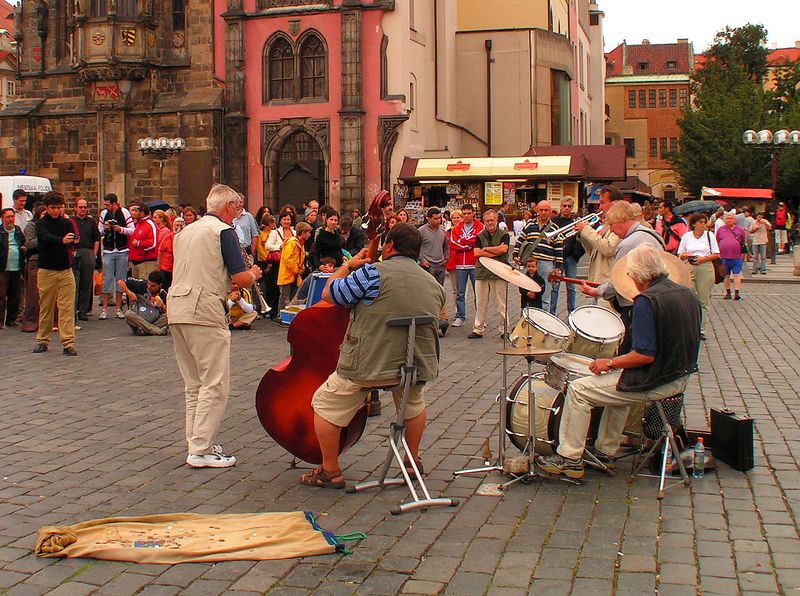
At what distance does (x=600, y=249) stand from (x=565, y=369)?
422cm

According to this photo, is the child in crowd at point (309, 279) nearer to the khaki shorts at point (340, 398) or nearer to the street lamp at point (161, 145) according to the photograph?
the khaki shorts at point (340, 398)

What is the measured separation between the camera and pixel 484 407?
949cm

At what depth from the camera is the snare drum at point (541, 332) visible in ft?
23.9

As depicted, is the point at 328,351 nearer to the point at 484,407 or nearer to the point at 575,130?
the point at 484,407

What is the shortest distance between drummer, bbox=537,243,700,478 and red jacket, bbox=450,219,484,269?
9.09 m

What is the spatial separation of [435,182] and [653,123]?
56.6 meters

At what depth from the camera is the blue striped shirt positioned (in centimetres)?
631

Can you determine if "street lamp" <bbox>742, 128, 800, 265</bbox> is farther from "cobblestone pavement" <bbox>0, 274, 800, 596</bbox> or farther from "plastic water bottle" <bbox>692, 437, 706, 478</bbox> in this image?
"plastic water bottle" <bbox>692, 437, 706, 478</bbox>

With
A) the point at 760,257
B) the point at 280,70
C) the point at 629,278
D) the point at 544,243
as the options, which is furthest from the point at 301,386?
the point at 280,70

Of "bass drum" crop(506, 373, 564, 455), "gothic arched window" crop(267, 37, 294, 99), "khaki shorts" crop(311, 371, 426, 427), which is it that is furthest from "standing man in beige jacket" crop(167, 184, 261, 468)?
"gothic arched window" crop(267, 37, 294, 99)

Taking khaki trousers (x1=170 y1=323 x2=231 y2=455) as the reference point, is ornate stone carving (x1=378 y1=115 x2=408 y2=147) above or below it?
above

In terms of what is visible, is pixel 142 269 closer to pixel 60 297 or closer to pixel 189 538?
pixel 60 297

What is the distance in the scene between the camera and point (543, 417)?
707 cm

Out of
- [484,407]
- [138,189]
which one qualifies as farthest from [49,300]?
[138,189]
